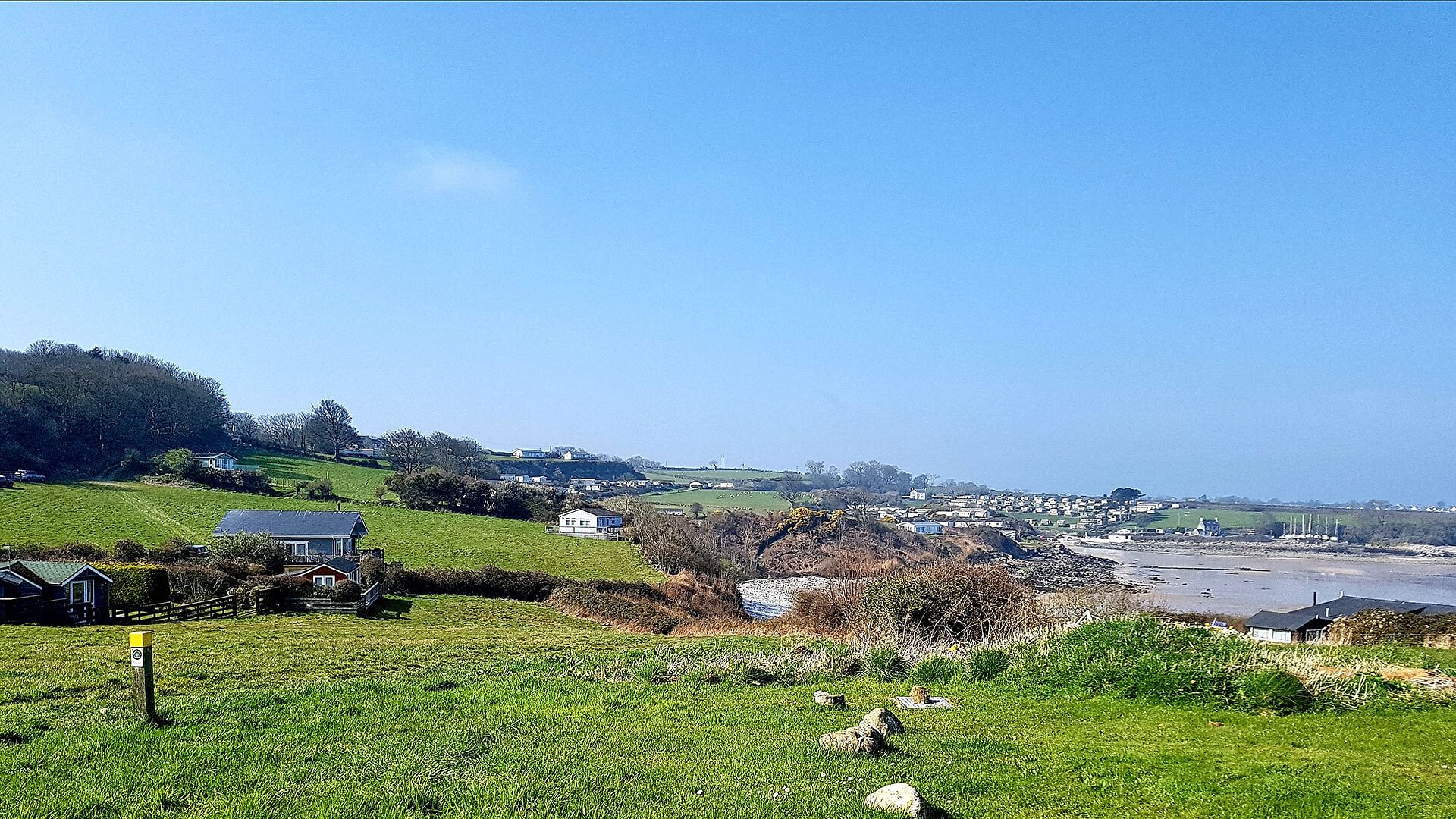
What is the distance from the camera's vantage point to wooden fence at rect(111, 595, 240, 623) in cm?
2911

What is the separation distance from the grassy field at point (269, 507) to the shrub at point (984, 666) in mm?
42567

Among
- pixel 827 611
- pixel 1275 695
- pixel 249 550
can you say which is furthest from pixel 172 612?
pixel 1275 695

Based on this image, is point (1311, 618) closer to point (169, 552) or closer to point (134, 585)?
point (134, 585)

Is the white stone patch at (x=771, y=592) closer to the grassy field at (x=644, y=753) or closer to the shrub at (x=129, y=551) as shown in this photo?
the shrub at (x=129, y=551)

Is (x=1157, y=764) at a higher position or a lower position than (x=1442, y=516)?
higher

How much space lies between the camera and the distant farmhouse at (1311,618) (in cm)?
2639

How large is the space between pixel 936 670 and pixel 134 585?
3235 centimetres

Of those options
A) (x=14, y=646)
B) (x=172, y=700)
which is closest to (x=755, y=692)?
(x=172, y=700)

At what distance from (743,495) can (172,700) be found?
138 meters

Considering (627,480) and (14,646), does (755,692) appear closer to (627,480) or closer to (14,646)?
(14,646)

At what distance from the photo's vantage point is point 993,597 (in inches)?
835

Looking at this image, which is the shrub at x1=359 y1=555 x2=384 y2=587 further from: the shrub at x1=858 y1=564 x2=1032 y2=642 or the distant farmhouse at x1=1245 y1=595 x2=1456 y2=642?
the distant farmhouse at x1=1245 y1=595 x2=1456 y2=642


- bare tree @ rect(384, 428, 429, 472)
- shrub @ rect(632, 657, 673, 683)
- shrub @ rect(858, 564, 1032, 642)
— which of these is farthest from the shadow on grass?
bare tree @ rect(384, 428, 429, 472)

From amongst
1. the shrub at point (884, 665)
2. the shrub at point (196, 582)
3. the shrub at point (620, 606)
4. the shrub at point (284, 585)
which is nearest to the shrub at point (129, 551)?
the shrub at point (196, 582)
